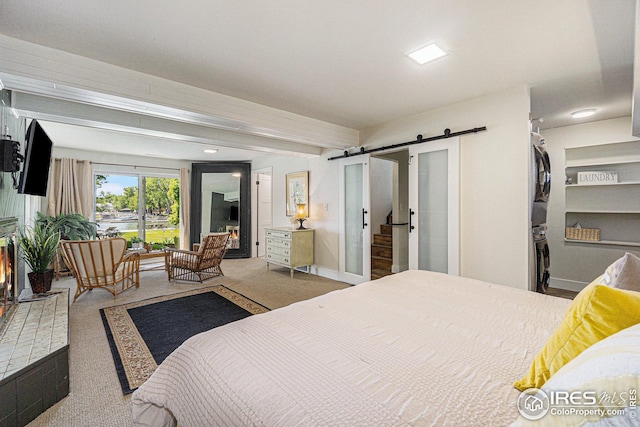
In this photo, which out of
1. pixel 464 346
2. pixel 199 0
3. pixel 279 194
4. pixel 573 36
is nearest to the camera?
pixel 464 346

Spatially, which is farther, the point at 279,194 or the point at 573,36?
the point at 279,194

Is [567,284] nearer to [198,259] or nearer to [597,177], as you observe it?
[597,177]

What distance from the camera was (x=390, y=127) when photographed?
159 inches

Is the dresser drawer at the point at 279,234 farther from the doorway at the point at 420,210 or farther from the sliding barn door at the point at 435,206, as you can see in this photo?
the sliding barn door at the point at 435,206

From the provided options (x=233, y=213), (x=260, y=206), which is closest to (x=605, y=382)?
(x=260, y=206)

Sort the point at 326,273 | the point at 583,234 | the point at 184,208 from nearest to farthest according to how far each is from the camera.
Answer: the point at 583,234 → the point at 326,273 → the point at 184,208

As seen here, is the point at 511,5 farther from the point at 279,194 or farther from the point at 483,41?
the point at 279,194

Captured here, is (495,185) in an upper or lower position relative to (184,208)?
upper

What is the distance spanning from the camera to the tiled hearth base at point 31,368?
5.14ft

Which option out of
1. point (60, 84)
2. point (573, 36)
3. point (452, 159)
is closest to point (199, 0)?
point (60, 84)

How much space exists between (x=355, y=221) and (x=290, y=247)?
1.24m

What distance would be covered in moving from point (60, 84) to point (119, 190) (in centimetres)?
458

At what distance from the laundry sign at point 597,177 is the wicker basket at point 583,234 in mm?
669

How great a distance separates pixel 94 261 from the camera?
371 centimetres
